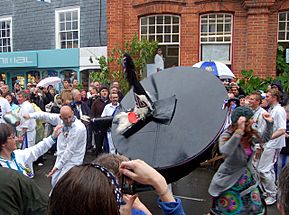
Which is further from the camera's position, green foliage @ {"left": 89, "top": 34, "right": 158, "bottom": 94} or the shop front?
the shop front

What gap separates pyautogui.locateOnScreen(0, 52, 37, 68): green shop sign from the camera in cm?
1497

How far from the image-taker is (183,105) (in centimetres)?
393

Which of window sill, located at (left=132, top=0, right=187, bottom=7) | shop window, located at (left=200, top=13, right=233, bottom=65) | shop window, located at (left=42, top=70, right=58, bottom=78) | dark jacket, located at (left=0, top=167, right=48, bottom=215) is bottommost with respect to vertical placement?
dark jacket, located at (left=0, top=167, right=48, bottom=215)

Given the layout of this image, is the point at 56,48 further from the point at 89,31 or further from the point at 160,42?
the point at 160,42

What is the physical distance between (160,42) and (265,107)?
6139 mm

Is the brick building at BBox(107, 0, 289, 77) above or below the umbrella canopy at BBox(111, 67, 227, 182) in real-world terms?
above

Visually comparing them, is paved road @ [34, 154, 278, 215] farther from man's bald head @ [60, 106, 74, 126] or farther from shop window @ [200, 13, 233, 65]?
shop window @ [200, 13, 233, 65]

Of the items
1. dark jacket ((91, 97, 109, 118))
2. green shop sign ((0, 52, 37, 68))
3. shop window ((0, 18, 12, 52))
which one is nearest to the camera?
dark jacket ((91, 97, 109, 118))

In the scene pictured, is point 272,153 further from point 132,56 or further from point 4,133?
point 132,56

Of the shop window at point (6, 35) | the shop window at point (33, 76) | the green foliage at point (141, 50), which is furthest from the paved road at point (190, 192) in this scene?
the shop window at point (6, 35)

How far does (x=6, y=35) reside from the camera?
16.6 m

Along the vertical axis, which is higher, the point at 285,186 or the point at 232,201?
the point at 285,186

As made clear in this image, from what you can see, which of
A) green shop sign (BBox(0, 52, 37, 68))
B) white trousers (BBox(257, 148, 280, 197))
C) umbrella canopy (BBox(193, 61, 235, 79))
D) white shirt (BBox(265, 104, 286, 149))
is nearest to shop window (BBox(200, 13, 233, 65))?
umbrella canopy (BBox(193, 61, 235, 79))

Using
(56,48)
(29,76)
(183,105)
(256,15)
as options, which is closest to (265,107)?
(183,105)
